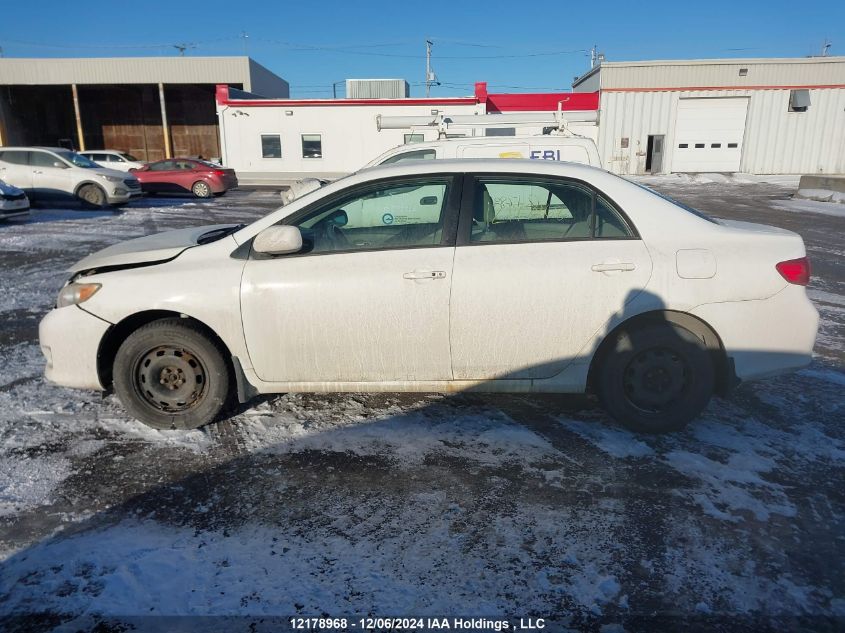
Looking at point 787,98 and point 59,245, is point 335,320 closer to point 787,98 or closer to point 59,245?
point 59,245

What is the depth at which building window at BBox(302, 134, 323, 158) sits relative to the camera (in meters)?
29.6

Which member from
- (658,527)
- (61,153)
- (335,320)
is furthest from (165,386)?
(61,153)

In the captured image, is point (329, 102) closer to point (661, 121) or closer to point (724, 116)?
point (661, 121)

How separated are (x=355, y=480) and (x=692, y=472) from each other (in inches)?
74.0

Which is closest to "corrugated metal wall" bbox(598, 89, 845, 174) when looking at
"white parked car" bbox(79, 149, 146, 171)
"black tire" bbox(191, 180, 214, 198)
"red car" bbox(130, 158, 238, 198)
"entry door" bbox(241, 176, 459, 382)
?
"red car" bbox(130, 158, 238, 198)

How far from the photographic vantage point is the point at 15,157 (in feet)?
53.9

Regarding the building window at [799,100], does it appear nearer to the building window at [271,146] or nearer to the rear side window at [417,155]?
the building window at [271,146]

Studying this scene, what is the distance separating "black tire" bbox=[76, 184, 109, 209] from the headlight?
1474cm

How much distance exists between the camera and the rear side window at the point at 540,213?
12.2 feet

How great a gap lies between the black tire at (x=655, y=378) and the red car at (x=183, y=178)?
20557 mm

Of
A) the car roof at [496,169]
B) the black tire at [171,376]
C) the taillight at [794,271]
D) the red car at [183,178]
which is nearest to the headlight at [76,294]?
the black tire at [171,376]

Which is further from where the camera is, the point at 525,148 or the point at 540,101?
the point at 540,101

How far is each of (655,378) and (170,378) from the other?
10.0 feet

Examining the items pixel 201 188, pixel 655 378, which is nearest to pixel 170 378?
pixel 655 378
